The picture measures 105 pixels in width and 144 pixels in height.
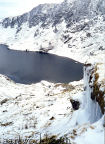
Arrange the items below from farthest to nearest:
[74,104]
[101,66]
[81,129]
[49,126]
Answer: [74,104], [49,126], [101,66], [81,129]

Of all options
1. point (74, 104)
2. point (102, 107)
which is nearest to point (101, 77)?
point (102, 107)

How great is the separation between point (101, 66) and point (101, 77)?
196cm

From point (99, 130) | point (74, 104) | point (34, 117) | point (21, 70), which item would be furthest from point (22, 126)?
point (21, 70)

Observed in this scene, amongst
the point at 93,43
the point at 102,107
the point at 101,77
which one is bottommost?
the point at 102,107

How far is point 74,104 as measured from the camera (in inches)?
842

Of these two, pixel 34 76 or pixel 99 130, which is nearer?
pixel 99 130

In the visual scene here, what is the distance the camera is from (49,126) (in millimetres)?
19859

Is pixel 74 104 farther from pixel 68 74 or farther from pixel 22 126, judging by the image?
pixel 68 74

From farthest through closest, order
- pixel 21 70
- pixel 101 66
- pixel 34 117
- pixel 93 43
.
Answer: pixel 93 43
pixel 21 70
pixel 34 117
pixel 101 66

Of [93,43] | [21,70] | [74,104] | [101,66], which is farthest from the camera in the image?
[93,43]

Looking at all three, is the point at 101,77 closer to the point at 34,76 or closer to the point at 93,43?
the point at 34,76

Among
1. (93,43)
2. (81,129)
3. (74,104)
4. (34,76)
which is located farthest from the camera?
(93,43)

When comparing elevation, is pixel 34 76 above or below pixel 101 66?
below

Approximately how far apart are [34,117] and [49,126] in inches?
250
